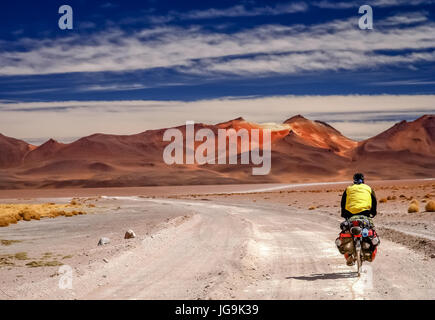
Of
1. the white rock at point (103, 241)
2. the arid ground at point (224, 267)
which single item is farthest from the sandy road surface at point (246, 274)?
the white rock at point (103, 241)

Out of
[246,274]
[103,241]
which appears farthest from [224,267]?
[103,241]

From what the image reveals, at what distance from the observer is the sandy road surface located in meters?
10.5

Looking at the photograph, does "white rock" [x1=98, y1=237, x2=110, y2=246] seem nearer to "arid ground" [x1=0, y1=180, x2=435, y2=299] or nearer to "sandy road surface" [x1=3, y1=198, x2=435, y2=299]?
"arid ground" [x1=0, y1=180, x2=435, y2=299]

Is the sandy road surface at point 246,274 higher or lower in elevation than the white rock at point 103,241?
higher

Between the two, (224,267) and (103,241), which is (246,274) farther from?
(103,241)

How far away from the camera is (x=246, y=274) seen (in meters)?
12.9

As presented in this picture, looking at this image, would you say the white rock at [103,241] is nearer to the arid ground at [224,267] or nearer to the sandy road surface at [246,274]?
the arid ground at [224,267]

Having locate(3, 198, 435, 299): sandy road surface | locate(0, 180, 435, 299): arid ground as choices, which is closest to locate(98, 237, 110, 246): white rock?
locate(0, 180, 435, 299): arid ground

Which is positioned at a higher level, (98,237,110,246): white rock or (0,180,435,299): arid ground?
(0,180,435,299): arid ground

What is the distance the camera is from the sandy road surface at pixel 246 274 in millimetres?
10500
